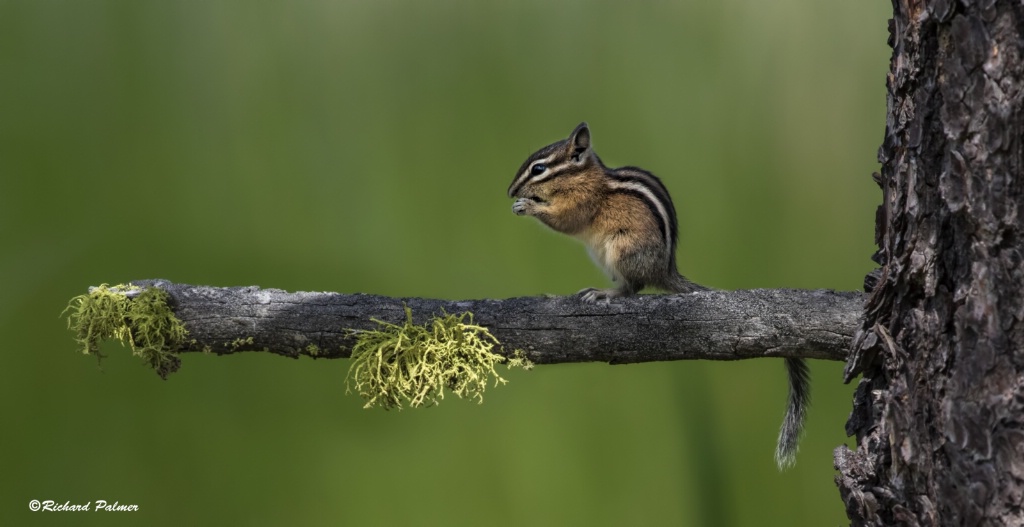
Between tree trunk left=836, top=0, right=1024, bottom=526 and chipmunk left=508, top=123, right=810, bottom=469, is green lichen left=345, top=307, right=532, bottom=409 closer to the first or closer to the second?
chipmunk left=508, top=123, right=810, bottom=469

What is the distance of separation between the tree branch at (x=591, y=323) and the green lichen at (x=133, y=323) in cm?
6

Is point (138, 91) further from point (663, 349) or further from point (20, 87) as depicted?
point (663, 349)

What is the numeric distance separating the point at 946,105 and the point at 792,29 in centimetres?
167

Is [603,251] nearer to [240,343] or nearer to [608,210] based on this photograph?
[608,210]

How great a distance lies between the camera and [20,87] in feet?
8.24

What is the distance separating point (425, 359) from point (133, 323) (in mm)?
701

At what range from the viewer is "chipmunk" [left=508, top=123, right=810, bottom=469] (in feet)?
7.01

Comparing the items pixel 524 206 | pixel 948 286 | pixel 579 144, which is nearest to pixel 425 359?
pixel 524 206

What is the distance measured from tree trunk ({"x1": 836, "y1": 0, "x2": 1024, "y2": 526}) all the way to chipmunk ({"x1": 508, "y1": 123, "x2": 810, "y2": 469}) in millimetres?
820

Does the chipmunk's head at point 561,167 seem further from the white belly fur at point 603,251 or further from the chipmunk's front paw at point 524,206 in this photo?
the white belly fur at point 603,251

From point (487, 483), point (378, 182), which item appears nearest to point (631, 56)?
point (378, 182)

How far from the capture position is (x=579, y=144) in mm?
2262

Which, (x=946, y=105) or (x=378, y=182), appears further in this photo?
(x=378, y=182)

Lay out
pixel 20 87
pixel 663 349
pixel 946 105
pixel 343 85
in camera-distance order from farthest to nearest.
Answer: pixel 343 85
pixel 20 87
pixel 663 349
pixel 946 105
